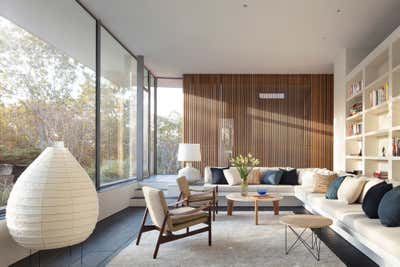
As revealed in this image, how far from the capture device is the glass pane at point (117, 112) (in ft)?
18.7


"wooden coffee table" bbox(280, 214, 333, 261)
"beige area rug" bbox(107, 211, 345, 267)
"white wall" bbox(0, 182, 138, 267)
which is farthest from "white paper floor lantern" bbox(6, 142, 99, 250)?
"wooden coffee table" bbox(280, 214, 333, 261)

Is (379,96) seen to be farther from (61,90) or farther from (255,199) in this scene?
(61,90)

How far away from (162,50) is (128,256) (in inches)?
179

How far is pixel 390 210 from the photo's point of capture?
3070 millimetres

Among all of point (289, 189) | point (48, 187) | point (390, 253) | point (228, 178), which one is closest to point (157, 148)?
point (228, 178)

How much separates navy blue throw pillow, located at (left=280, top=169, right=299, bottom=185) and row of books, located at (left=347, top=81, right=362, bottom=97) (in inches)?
77.1

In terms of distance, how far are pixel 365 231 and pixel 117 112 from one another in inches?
182

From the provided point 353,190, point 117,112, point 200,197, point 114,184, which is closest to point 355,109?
point 353,190

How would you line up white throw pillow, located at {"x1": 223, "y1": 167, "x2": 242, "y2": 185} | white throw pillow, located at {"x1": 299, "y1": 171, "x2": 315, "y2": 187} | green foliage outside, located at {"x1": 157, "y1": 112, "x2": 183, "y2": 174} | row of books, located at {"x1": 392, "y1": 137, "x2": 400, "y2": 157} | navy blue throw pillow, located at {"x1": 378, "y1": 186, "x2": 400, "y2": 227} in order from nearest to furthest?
navy blue throw pillow, located at {"x1": 378, "y1": 186, "x2": 400, "y2": 227} → row of books, located at {"x1": 392, "y1": 137, "x2": 400, "y2": 157} → white throw pillow, located at {"x1": 299, "y1": 171, "x2": 315, "y2": 187} → white throw pillow, located at {"x1": 223, "y1": 167, "x2": 242, "y2": 185} → green foliage outside, located at {"x1": 157, "y1": 112, "x2": 183, "y2": 174}

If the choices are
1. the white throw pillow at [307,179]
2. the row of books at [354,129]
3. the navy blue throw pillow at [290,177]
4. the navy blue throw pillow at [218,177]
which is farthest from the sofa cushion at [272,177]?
the row of books at [354,129]

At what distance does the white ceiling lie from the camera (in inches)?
187

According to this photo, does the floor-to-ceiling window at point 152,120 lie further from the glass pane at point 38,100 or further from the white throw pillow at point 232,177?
the glass pane at point 38,100

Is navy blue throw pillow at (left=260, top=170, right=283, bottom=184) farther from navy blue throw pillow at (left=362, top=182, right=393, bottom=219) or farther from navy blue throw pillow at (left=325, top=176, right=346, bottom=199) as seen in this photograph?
navy blue throw pillow at (left=362, top=182, right=393, bottom=219)

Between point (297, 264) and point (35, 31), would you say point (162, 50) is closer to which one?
point (35, 31)
